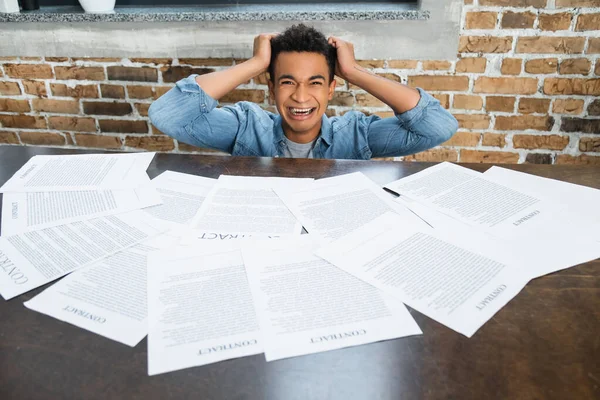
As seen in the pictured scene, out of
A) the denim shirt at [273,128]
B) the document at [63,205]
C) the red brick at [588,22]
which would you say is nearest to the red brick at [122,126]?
the denim shirt at [273,128]

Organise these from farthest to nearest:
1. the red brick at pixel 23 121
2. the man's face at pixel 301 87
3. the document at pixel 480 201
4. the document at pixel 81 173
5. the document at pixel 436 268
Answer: the red brick at pixel 23 121
the man's face at pixel 301 87
the document at pixel 81 173
the document at pixel 480 201
the document at pixel 436 268

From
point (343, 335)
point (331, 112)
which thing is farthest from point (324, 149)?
point (343, 335)

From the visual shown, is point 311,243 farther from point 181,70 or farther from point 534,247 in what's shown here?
point 181,70

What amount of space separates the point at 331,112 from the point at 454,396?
151 cm

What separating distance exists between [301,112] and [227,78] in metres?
0.24

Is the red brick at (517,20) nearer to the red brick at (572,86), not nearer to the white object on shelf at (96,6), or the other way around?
the red brick at (572,86)

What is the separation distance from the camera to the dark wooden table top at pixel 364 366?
0.48 meters

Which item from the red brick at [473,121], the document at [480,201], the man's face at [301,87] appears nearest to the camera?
the document at [480,201]

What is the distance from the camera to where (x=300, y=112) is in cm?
131

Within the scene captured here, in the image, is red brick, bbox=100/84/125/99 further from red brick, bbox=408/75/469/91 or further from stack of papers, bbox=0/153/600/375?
red brick, bbox=408/75/469/91

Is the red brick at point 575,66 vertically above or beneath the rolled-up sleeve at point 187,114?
above

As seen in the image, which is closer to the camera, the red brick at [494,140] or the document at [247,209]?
the document at [247,209]

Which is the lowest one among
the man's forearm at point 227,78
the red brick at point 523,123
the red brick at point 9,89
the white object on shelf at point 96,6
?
the red brick at point 523,123

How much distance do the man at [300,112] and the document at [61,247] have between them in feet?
1.84
